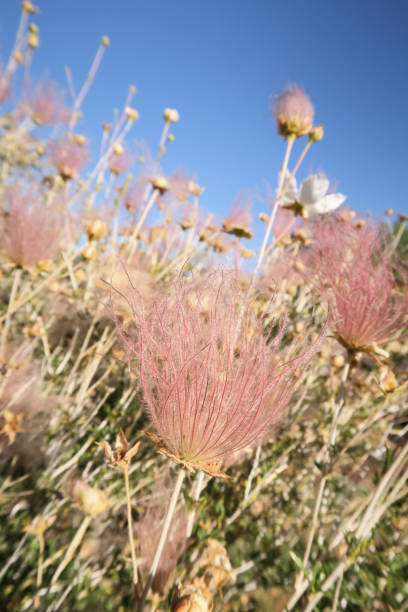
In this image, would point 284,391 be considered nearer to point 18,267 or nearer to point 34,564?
point 18,267

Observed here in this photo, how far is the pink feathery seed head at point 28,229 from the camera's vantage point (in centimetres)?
156

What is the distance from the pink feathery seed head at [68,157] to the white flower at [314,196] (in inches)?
77.0

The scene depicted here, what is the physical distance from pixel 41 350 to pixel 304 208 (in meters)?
2.06

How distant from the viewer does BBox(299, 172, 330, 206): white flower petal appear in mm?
1400

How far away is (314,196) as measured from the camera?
55.8 inches

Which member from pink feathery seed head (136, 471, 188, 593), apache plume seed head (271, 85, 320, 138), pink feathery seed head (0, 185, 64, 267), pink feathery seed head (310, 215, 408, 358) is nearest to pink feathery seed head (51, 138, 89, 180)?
pink feathery seed head (0, 185, 64, 267)

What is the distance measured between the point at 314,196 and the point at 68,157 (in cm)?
220

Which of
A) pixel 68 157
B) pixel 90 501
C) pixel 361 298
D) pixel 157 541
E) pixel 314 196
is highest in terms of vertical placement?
pixel 314 196

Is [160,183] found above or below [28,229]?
above

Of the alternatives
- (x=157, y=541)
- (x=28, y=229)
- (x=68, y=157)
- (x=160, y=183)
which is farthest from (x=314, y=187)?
(x=68, y=157)

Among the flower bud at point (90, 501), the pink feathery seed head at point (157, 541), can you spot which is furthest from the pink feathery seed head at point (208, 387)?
the pink feathery seed head at point (157, 541)

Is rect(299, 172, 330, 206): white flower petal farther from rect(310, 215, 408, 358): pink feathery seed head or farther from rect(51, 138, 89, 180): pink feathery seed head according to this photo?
rect(51, 138, 89, 180): pink feathery seed head

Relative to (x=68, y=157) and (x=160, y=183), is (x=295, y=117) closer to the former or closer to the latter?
(x=160, y=183)

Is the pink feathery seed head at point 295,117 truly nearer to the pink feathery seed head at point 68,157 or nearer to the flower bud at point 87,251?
the flower bud at point 87,251
